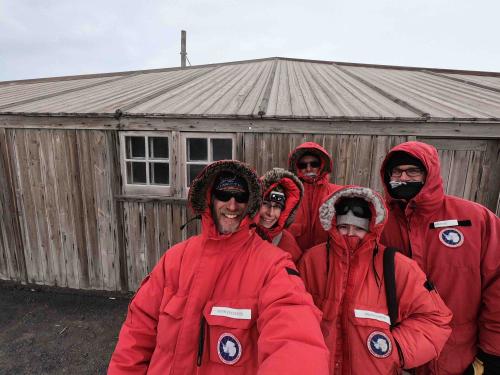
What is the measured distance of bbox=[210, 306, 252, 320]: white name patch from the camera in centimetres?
147

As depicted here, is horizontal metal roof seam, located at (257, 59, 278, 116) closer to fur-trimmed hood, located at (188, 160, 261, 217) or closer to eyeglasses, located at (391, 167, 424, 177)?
eyeglasses, located at (391, 167, 424, 177)

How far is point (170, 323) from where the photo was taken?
151 cm

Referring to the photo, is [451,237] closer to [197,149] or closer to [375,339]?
[375,339]

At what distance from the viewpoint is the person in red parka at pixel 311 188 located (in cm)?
290

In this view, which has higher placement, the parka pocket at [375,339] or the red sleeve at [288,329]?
the red sleeve at [288,329]

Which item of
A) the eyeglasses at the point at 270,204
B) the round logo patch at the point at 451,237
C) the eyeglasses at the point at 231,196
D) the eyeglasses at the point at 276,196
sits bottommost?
the round logo patch at the point at 451,237

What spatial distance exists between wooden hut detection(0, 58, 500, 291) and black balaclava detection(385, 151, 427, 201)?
2105mm

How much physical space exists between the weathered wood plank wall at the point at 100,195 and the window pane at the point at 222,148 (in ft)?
0.71

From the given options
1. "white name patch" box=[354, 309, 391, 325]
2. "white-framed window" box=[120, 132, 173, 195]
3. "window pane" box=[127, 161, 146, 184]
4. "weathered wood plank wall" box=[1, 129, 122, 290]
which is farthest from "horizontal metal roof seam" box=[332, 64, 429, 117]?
"weathered wood plank wall" box=[1, 129, 122, 290]

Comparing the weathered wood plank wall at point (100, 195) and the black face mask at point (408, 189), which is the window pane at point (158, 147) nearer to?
the weathered wood plank wall at point (100, 195)

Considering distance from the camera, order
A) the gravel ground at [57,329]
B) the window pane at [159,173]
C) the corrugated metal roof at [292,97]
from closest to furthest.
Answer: the gravel ground at [57,329], the corrugated metal roof at [292,97], the window pane at [159,173]

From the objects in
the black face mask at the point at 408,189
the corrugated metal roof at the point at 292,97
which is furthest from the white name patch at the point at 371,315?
the corrugated metal roof at the point at 292,97

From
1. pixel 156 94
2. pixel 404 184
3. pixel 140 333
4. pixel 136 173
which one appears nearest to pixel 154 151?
pixel 136 173

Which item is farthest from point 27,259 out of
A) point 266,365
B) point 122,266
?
point 266,365
